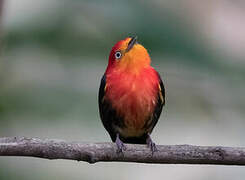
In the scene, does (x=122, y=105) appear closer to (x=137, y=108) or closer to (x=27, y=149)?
(x=137, y=108)

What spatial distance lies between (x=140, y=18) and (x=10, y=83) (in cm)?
102

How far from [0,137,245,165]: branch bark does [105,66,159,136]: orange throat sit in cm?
54

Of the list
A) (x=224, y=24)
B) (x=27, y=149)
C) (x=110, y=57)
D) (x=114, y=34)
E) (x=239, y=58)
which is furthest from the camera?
(x=224, y=24)

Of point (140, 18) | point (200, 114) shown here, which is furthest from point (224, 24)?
point (140, 18)

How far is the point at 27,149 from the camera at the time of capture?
115 inches

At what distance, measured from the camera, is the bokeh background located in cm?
340

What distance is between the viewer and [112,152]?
321 centimetres

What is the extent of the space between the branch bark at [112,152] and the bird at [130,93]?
1.83 ft

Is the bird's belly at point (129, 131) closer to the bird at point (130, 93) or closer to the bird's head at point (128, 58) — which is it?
the bird at point (130, 93)

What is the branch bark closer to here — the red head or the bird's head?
the red head

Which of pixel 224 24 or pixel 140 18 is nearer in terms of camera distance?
pixel 140 18

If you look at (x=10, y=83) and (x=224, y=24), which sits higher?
(x=224, y=24)

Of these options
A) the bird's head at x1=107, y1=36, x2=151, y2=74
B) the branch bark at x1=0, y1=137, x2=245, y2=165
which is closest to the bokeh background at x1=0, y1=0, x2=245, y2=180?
the bird's head at x1=107, y1=36, x2=151, y2=74

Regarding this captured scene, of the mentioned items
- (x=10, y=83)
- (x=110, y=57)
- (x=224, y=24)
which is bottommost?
(x=10, y=83)
